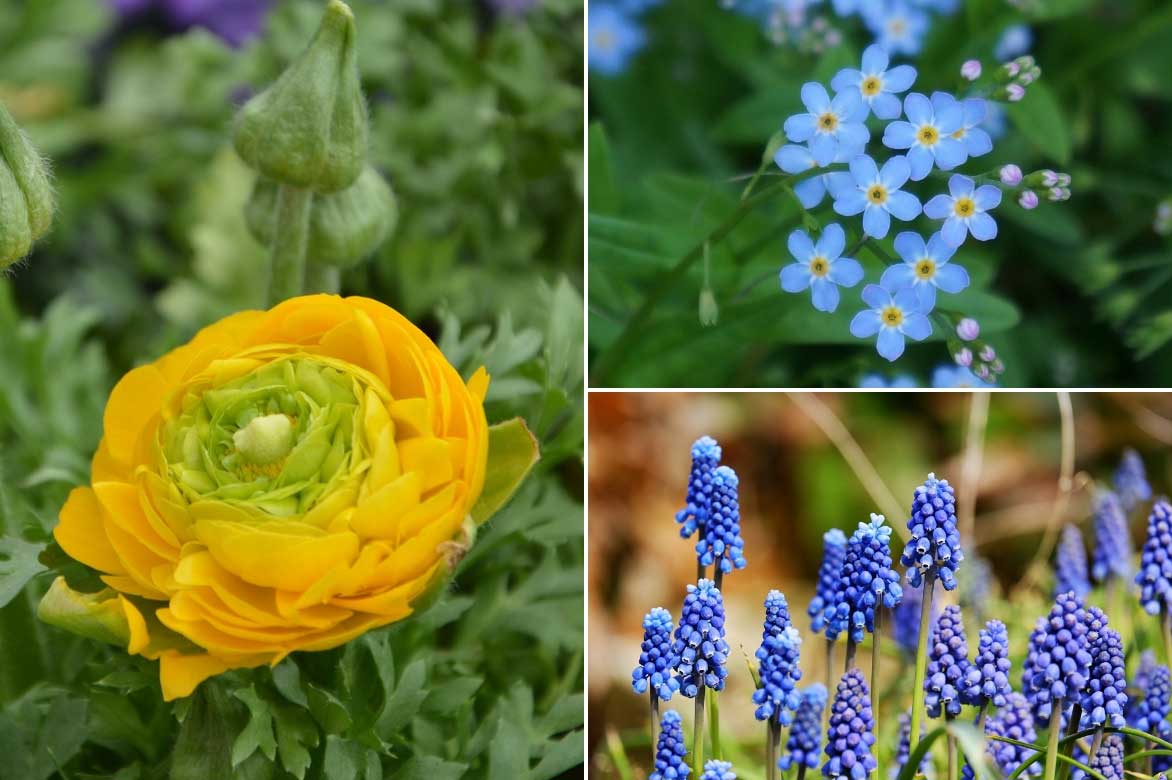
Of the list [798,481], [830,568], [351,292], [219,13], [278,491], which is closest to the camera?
[278,491]

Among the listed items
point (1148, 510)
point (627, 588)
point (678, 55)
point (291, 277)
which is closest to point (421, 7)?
point (678, 55)

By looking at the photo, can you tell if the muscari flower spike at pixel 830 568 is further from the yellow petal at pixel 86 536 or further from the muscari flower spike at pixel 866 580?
the yellow petal at pixel 86 536

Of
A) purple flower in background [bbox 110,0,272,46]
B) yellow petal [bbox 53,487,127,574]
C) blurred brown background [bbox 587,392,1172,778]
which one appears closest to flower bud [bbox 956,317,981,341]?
blurred brown background [bbox 587,392,1172,778]

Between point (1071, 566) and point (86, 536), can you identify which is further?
point (1071, 566)

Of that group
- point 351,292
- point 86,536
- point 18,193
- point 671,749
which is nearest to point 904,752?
point 671,749

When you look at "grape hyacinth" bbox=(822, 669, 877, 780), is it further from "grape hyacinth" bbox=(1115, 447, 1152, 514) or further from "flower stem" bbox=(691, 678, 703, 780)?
"grape hyacinth" bbox=(1115, 447, 1152, 514)

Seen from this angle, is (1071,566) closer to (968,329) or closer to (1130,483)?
(1130,483)

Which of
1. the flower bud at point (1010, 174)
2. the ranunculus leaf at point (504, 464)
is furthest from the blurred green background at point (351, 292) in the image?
the flower bud at point (1010, 174)
